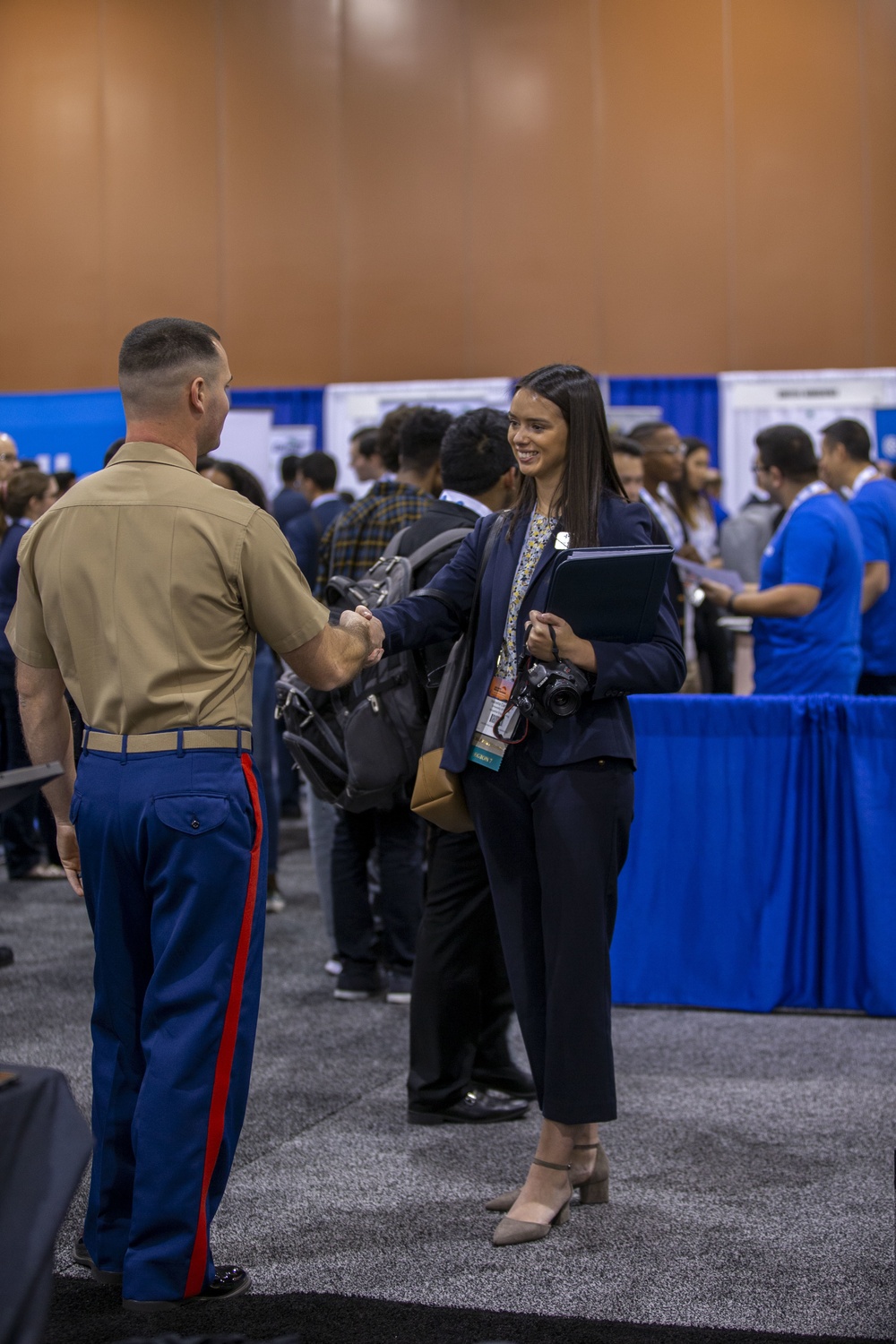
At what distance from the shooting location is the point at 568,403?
236cm

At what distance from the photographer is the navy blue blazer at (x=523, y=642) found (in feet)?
7.50

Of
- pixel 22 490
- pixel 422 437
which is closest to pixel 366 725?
pixel 422 437

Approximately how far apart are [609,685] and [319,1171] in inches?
45.1

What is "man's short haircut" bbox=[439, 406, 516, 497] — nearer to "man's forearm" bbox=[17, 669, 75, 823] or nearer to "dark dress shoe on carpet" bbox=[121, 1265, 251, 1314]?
"man's forearm" bbox=[17, 669, 75, 823]

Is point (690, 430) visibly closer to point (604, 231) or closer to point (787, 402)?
point (787, 402)

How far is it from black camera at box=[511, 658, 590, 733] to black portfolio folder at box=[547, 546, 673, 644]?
0.07m

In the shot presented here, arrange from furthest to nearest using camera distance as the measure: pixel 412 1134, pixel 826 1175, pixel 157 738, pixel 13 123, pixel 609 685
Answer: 1. pixel 13 123
2. pixel 412 1134
3. pixel 826 1175
4. pixel 609 685
5. pixel 157 738

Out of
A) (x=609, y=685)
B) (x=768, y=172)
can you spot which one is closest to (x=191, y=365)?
(x=609, y=685)

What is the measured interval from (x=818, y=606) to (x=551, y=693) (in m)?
2.09

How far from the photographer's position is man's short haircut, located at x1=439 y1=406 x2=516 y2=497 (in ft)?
10.0

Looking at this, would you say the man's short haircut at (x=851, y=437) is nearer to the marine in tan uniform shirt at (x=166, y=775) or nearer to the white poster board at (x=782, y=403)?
the marine in tan uniform shirt at (x=166, y=775)

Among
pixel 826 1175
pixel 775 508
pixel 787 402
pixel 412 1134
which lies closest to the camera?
pixel 826 1175

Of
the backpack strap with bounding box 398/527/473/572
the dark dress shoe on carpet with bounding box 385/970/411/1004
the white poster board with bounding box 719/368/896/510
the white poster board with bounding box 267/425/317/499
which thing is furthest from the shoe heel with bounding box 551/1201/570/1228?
the white poster board with bounding box 267/425/317/499

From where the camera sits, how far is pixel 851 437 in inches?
186
